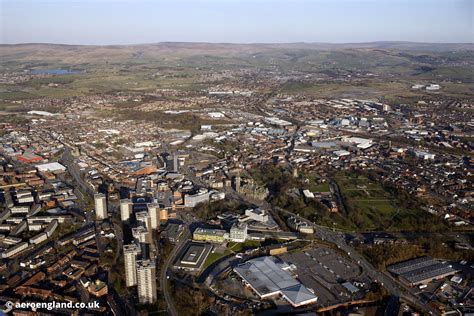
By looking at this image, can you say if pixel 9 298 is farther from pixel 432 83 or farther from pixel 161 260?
pixel 432 83

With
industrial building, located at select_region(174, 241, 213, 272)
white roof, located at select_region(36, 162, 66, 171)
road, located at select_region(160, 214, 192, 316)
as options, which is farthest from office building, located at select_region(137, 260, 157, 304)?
white roof, located at select_region(36, 162, 66, 171)

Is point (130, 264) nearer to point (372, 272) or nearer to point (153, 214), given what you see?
point (153, 214)

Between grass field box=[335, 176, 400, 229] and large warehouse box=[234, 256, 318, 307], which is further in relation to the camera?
grass field box=[335, 176, 400, 229]

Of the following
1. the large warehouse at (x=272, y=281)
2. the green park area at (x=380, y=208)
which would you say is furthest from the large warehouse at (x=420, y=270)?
the large warehouse at (x=272, y=281)

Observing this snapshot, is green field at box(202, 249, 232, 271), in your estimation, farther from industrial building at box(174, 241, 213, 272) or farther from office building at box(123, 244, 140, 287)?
office building at box(123, 244, 140, 287)

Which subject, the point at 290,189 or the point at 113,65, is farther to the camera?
the point at 113,65

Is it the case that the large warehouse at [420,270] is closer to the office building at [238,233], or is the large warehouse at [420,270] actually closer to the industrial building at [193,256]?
the office building at [238,233]

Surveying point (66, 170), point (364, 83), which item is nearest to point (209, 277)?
point (66, 170)
